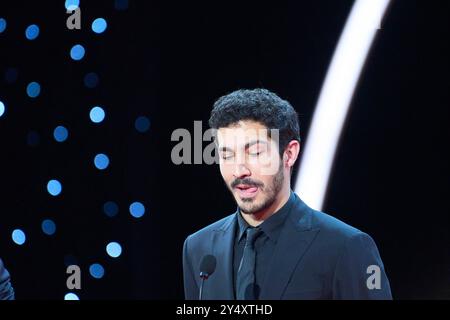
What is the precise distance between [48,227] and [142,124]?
0.74 metres

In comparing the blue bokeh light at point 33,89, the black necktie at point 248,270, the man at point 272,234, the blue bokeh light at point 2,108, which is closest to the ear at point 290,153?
the man at point 272,234

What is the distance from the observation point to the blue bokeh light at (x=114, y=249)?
124 inches

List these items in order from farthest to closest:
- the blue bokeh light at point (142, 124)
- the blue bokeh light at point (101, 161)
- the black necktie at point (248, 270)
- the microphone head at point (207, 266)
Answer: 1. the blue bokeh light at point (101, 161)
2. the blue bokeh light at point (142, 124)
3. the black necktie at point (248, 270)
4. the microphone head at point (207, 266)

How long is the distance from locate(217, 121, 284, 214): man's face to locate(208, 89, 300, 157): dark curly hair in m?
0.04

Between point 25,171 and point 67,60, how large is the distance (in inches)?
A: 24.0

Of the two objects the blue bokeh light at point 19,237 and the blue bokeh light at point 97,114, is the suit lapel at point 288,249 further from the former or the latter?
the blue bokeh light at point 19,237

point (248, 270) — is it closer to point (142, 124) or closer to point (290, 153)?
point (290, 153)

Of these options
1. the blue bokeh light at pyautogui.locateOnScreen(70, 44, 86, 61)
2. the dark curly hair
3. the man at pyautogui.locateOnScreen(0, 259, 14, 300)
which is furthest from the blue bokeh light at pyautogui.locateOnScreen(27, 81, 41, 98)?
the dark curly hair

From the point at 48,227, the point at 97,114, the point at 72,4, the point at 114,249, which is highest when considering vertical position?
the point at 72,4

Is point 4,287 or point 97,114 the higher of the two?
point 97,114

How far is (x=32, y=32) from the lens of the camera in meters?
3.36

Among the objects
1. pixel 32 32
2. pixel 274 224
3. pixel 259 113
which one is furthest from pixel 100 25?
pixel 274 224

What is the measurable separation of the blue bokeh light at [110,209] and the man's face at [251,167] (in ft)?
3.54

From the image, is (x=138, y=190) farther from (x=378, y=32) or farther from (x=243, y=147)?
(x=378, y=32)
